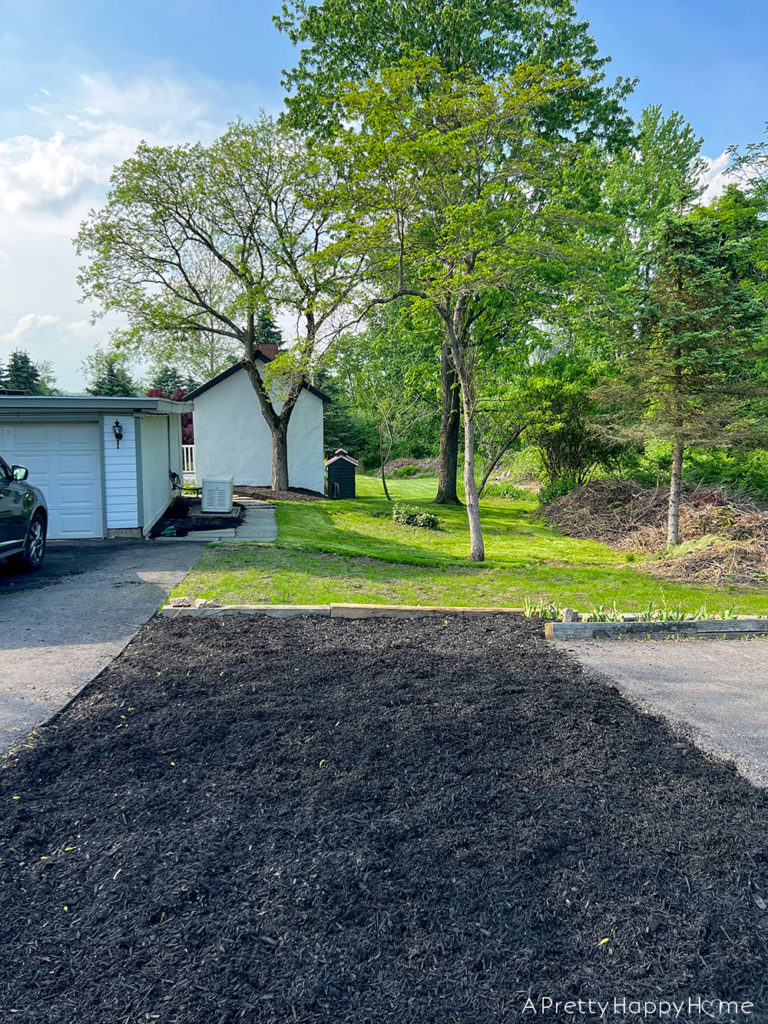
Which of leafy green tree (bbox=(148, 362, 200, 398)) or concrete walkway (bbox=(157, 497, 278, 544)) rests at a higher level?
leafy green tree (bbox=(148, 362, 200, 398))

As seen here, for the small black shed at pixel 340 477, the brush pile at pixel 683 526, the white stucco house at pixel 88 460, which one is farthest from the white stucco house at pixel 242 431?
the white stucco house at pixel 88 460

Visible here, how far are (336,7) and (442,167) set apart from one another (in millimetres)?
10367

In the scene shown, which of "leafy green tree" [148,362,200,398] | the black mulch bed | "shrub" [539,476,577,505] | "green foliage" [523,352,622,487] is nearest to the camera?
Result: the black mulch bed

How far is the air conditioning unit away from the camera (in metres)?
13.9

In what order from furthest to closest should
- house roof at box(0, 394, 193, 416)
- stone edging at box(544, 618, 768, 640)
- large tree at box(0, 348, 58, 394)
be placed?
large tree at box(0, 348, 58, 394)
house roof at box(0, 394, 193, 416)
stone edging at box(544, 618, 768, 640)

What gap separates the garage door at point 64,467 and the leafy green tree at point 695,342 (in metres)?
10.2

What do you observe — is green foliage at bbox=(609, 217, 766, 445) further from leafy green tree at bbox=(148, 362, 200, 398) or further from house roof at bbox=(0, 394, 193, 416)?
leafy green tree at bbox=(148, 362, 200, 398)

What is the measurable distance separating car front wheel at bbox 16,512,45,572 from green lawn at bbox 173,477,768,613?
225 centimetres

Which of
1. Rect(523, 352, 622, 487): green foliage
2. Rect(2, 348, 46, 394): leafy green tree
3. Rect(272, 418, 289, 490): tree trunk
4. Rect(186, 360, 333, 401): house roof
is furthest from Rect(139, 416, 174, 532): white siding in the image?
Rect(2, 348, 46, 394): leafy green tree

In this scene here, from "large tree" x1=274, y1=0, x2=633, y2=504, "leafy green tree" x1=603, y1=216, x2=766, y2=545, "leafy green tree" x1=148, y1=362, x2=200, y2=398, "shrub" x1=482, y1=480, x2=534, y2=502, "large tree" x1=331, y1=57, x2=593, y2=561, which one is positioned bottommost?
"shrub" x1=482, y1=480, x2=534, y2=502

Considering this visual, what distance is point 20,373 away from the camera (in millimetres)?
34219

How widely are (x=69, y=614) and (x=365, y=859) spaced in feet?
16.4

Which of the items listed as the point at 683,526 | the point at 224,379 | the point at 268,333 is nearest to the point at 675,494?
the point at 683,526

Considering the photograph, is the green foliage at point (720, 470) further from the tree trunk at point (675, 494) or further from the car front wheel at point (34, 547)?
the car front wheel at point (34, 547)
